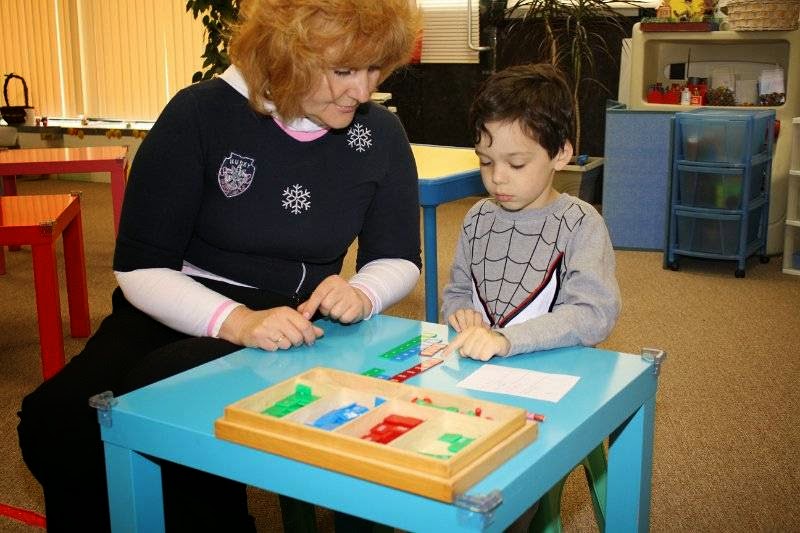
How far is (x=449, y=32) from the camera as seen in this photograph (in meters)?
5.44

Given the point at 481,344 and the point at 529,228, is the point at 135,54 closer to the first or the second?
the point at 529,228

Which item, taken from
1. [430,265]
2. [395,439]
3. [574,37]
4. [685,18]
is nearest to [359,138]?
[395,439]

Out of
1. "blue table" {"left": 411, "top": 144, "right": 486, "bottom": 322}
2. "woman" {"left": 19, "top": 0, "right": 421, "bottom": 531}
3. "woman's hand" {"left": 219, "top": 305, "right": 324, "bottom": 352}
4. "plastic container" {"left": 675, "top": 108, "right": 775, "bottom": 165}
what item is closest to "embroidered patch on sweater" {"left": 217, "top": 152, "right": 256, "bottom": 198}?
"woman" {"left": 19, "top": 0, "right": 421, "bottom": 531}

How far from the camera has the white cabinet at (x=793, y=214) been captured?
12.0 feet

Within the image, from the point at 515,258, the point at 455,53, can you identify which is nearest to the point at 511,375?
the point at 515,258

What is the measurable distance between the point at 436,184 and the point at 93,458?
3.78 feet

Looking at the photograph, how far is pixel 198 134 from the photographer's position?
4.72 feet

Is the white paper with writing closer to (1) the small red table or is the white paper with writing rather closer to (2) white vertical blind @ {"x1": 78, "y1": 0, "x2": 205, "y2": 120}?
(1) the small red table

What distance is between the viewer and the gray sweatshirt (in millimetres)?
1312

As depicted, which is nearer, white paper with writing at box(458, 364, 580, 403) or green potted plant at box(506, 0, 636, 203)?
white paper with writing at box(458, 364, 580, 403)

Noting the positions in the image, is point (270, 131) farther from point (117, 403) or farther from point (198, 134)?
point (117, 403)

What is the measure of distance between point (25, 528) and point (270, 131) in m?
0.95

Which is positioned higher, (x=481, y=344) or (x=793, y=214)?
(x=481, y=344)

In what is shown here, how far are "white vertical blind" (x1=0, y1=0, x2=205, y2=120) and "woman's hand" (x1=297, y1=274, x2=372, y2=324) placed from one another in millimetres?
4824
